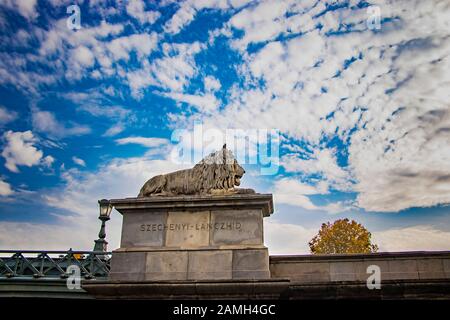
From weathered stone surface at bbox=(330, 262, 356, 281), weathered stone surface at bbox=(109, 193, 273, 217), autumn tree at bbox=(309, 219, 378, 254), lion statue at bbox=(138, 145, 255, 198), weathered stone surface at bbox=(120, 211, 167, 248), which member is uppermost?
autumn tree at bbox=(309, 219, 378, 254)

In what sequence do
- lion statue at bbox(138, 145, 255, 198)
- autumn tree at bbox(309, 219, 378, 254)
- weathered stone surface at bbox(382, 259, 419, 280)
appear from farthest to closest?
autumn tree at bbox(309, 219, 378, 254), lion statue at bbox(138, 145, 255, 198), weathered stone surface at bbox(382, 259, 419, 280)

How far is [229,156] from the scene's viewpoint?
1185 cm

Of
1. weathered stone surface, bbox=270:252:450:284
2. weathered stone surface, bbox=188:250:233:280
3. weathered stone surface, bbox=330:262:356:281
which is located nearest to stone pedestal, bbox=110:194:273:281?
weathered stone surface, bbox=188:250:233:280

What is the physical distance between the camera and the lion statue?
11461 mm

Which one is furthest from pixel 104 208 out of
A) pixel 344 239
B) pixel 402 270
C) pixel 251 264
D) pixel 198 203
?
pixel 344 239

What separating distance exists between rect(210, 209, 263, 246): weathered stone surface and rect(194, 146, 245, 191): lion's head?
2.56 feet

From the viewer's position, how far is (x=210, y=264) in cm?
1052

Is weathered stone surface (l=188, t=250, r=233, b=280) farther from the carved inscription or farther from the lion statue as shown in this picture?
the lion statue

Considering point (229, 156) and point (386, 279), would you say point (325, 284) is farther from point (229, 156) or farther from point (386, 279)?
point (229, 156)

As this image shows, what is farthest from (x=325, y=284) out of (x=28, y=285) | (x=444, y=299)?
(x=28, y=285)

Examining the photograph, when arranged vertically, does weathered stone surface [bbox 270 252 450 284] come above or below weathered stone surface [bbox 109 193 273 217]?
below

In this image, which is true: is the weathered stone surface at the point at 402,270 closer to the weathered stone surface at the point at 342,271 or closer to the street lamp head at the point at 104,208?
the weathered stone surface at the point at 342,271
